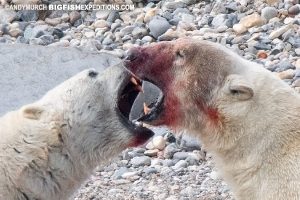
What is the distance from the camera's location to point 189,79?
20.0ft

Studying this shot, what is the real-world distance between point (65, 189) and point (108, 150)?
0.37 meters

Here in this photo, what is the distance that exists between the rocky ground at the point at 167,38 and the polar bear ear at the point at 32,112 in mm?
2195

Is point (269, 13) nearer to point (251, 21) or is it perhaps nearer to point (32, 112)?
point (251, 21)

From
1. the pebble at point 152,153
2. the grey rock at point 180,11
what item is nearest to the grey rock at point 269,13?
the grey rock at point 180,11

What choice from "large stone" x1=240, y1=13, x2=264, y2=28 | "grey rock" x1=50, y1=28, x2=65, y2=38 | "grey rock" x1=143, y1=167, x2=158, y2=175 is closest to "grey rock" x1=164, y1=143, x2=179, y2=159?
"grey rock" x1=143, y1=167, x2=158, y2=175

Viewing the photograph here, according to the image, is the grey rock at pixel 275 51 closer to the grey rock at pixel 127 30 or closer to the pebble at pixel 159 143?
the grey rock at pixel 127 30

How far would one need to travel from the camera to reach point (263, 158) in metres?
5.85

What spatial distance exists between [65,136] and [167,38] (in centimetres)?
563

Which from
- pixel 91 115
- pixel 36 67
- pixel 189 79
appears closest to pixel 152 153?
pixel 36 67

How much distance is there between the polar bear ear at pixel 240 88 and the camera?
5.81 m

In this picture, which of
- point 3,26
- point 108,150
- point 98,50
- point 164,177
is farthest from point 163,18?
point 108,150

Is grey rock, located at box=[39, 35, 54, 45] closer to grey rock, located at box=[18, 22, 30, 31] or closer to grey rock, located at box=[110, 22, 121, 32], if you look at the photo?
grey rock, located at box=[18, 22, 30, 31]

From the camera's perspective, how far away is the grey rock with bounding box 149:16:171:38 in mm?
11816

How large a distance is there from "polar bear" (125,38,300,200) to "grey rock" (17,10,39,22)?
276 inches
